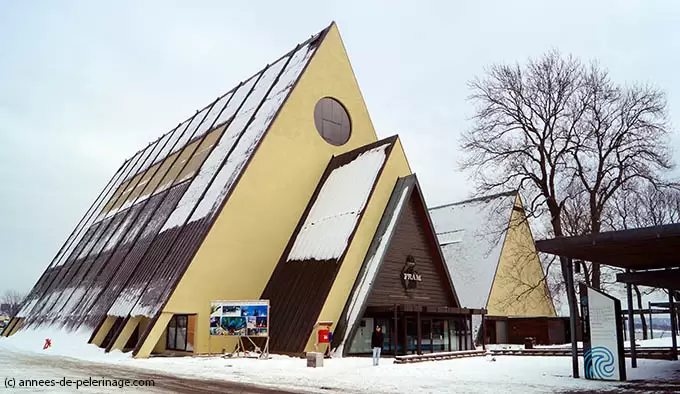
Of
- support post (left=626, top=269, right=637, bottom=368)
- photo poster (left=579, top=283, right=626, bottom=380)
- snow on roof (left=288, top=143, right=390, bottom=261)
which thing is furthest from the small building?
photo poster (left=579, top=283, right=626, bottom=380)

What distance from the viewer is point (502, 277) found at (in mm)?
42344

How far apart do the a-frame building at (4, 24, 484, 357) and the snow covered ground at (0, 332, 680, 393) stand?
139 inches

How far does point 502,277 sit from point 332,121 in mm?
17757

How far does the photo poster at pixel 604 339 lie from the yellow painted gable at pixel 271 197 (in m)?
15.9

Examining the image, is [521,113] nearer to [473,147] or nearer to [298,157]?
[473,147]

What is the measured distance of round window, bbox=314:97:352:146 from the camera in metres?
35.1

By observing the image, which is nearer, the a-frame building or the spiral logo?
the spiral logo

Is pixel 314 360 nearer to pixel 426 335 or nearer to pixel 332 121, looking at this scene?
pixel 426 335

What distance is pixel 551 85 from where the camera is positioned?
99.4 ft

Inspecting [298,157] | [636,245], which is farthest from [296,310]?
[636,245]

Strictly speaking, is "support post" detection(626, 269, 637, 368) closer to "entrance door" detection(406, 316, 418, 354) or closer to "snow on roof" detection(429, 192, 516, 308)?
"entrance door" detection(406, 316, 418, 354)

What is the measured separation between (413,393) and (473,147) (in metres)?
20.9

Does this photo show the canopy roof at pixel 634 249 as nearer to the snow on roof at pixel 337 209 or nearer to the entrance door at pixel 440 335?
the entrance door at pixel 440 335

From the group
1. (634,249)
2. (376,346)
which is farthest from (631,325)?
(376,346)
